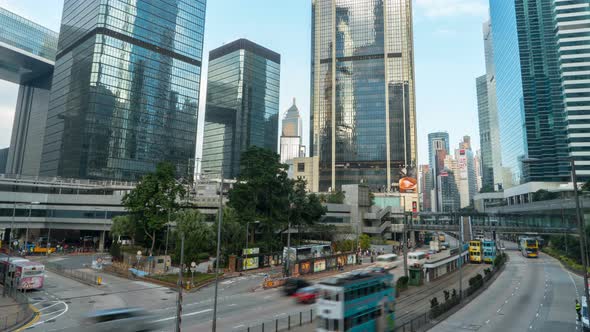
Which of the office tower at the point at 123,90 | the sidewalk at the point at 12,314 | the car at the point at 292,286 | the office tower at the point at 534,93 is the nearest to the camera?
the sidewalk at the point at 12,314

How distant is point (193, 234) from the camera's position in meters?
50.6

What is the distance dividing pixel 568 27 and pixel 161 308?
162 meters

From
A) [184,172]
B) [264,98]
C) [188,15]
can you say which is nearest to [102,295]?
[184,172]

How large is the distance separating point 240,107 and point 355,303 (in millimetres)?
171239

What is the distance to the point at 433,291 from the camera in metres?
41.9

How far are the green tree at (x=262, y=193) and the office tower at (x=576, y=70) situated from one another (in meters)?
112

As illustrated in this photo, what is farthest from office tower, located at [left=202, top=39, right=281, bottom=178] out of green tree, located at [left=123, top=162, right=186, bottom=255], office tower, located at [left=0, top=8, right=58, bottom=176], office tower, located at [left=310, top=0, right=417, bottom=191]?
green tree, located at [left=123, top=162, right=186, bottom=255]

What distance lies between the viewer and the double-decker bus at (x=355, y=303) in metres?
19.4

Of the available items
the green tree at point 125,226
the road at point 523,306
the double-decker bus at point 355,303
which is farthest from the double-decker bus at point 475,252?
the green tree at point 125,226

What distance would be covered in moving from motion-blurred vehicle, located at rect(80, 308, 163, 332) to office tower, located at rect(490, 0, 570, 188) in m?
144

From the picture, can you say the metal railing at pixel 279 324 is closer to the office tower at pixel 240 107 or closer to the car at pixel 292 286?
the car at pixel 292 286

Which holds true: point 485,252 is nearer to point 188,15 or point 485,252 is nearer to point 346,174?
point 346,174

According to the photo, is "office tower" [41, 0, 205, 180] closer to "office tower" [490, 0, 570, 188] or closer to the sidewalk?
the sidewalk

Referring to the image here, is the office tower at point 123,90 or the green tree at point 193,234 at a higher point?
the office tower at point 123,90
